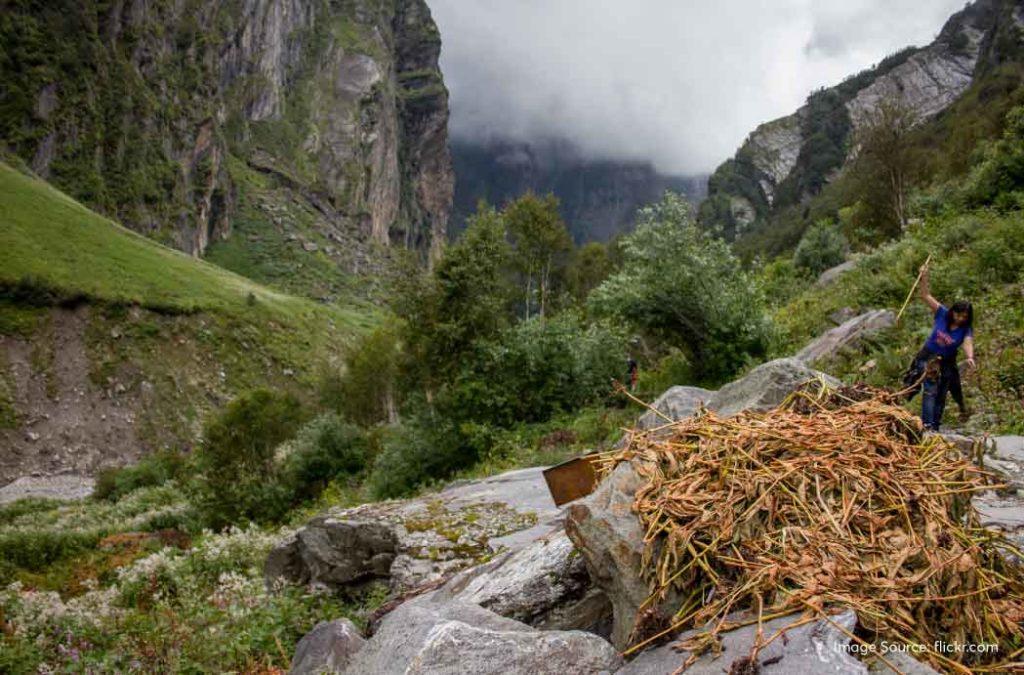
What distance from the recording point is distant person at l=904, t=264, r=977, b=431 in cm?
771

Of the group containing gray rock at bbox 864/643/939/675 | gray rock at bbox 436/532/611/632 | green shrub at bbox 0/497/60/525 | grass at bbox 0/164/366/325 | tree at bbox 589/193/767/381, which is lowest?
green shrub at bbox 0/497/60/525

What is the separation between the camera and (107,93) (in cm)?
10931

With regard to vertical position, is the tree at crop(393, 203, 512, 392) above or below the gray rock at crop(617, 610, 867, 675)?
above

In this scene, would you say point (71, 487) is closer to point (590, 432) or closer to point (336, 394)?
point (336, 394)

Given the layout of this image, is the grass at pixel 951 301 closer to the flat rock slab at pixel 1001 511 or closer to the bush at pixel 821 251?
the flat rock slab at pixel 1001 511

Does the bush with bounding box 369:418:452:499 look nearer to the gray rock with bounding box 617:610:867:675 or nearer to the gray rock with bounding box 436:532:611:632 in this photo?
the gray rock with bounding box 436:532:611:632

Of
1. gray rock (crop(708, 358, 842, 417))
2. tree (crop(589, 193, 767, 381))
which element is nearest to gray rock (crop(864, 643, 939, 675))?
gray rock (crop(708, 358, 842, 417))

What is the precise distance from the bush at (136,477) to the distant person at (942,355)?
46.2m

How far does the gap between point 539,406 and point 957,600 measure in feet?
55.6

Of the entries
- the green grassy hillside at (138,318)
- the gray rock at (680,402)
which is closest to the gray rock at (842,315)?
the gray rock at (680,402)

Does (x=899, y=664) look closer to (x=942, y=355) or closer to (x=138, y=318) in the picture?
(x=942, y=355)

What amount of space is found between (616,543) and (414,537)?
4.63 m

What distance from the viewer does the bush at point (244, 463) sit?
75.5 feet

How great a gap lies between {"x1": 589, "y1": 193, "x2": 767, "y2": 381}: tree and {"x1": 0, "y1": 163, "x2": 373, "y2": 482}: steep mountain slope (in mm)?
58378
